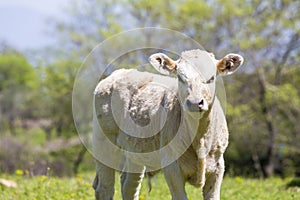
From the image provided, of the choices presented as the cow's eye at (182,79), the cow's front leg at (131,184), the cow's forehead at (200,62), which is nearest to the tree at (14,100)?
the cow's front leg at (131,184)

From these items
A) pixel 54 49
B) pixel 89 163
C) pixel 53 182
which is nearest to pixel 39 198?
pixel 53 182

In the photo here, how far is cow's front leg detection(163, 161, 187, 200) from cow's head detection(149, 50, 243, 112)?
733 millimetres

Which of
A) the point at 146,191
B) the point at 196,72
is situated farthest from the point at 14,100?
the point at 196,72

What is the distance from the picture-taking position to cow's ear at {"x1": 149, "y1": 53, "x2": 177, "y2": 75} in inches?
220

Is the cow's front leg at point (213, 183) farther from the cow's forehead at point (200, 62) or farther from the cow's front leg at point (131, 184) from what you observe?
the cow's front leg at point (131, 184)

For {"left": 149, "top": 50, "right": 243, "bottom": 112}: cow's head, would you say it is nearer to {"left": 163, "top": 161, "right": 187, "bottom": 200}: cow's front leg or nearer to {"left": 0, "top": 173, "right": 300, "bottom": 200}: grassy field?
{"left": 163, "top": 161, "right": 187, "bottom": 200}: cow's front leg

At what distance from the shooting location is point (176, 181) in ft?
18.2

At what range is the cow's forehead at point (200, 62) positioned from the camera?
526 centimetres

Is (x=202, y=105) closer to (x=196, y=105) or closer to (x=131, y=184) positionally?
(x=196, y=105)

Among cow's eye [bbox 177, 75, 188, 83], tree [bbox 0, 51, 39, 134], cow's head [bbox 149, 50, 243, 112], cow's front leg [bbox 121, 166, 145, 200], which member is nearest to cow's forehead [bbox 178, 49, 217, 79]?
cow's head [bbox 149, 50, 243, 112]

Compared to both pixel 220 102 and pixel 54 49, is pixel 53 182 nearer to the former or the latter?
pixel 220 102

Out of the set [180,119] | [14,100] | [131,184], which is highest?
[14,100]

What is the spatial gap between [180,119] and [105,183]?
2120 mm

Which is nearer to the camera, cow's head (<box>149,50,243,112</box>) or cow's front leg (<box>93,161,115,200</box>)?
cow's head (<box>149,50,243,112</box>)
